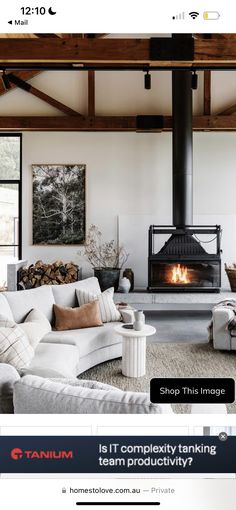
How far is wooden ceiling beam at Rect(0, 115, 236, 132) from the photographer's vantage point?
533 centimetres

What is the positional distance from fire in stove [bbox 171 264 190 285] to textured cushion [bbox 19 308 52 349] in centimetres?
246

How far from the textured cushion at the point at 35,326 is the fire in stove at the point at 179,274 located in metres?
2.46

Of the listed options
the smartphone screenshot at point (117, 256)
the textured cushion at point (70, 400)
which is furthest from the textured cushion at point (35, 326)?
the textured cushion at point (70, 400)

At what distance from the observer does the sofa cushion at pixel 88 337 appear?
2.73 meters

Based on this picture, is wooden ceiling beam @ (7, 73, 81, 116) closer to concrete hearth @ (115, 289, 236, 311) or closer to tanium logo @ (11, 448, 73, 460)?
concrete hearth @ (115, 289, 236, 311)

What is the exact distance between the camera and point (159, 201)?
5531 mm

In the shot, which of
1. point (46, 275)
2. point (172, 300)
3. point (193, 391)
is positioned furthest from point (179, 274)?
point (193, 391)

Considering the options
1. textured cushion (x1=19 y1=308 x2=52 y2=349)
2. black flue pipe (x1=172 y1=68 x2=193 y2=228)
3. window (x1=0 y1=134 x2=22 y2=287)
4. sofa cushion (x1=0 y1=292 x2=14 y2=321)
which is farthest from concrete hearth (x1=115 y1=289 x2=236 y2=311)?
sofa cushion (x1=0 y1=292 x2=14 y2=321)

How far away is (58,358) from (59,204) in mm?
3514
